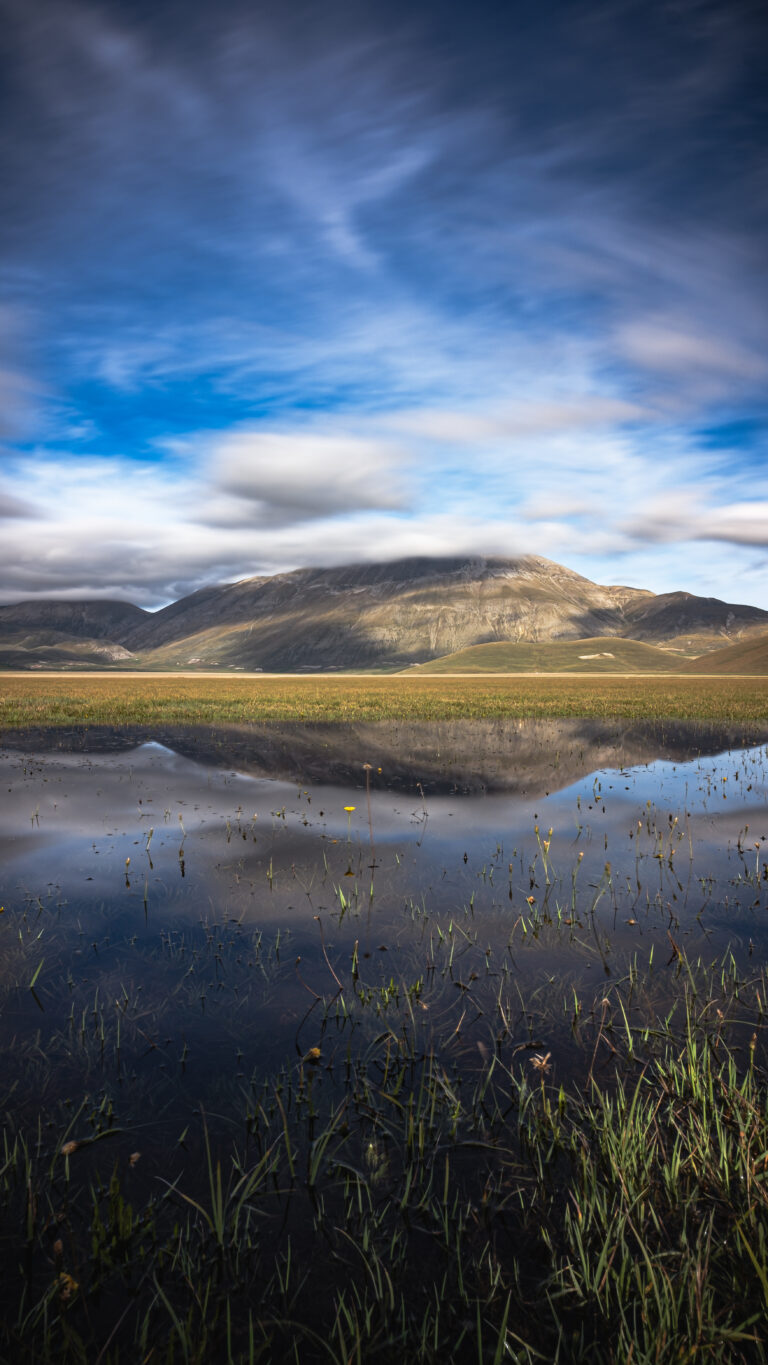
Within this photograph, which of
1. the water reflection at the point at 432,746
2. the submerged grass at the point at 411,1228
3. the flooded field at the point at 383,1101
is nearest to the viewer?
the submerged grass at the point at 411,1228

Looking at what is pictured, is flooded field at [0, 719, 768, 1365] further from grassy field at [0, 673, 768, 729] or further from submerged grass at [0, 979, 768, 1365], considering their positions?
grassy field at [0, 673, 768, 729]

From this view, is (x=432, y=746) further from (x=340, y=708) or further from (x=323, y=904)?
(x=340, y=708)

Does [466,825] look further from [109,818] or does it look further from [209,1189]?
[209,1189]

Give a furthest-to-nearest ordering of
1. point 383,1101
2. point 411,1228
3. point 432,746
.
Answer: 1. point 432,746
2. point 383,1101
3. point 411,1228

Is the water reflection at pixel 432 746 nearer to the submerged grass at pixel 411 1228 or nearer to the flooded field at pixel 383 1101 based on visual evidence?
the flooded field at pixel 383 1101

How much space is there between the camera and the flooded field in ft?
14.4

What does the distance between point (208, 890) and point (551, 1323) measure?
9465mm

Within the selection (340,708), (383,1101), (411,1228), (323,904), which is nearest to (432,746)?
(323,904)

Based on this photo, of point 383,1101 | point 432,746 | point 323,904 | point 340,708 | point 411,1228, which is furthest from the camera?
point 340,708

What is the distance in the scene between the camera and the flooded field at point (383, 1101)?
438 centimetres

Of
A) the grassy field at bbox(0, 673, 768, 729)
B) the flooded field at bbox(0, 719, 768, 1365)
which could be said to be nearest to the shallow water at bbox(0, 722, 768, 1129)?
the flooded field at bbox(0, 719, 768, 1365)

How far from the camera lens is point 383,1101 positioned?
6492mm

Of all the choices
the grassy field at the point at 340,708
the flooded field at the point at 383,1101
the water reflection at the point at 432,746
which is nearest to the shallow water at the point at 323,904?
the flooded field at the point at 383,1101

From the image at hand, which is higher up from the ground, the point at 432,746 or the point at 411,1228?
the point at 432,746
